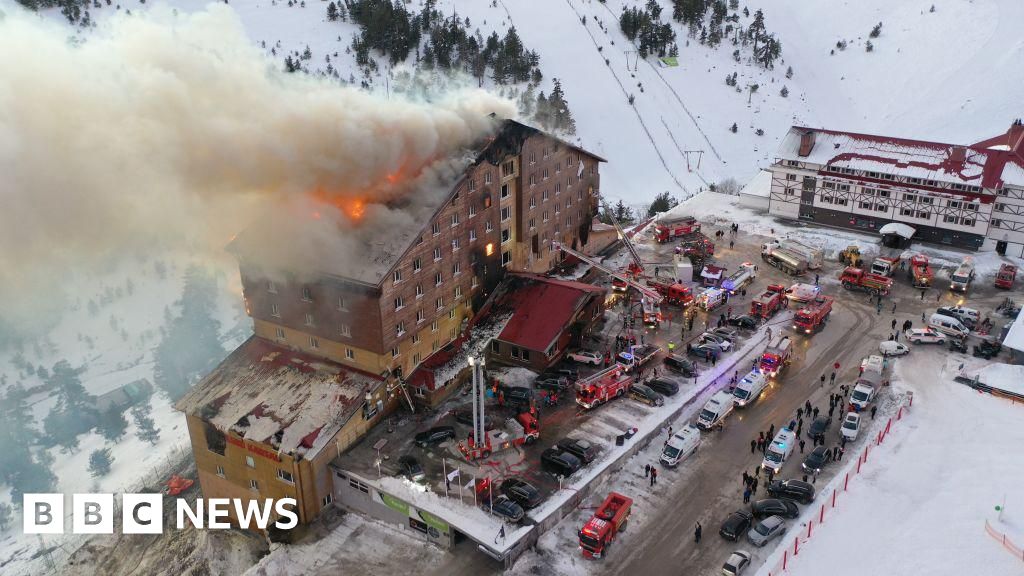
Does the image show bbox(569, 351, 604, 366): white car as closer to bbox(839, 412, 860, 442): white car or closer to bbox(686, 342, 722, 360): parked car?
bbox(686, 342, 722, 360): parked car

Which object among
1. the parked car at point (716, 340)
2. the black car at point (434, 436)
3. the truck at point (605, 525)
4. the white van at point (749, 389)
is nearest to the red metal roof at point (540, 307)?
the parked car at point (716, 340)

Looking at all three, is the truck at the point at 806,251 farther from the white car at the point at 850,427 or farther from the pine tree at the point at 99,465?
the pine tree at the point at 99,465

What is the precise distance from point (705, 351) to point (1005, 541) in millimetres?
21278

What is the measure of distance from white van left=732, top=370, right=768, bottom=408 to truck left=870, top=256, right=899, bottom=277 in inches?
853

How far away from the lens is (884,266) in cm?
6662

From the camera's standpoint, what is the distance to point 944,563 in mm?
35875

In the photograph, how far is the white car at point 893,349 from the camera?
2151 inches

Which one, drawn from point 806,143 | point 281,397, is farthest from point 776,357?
point 806,143

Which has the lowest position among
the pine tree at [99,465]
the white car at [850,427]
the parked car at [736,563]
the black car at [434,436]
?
the pine tree at [99,465]

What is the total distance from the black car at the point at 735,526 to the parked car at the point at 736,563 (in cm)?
124

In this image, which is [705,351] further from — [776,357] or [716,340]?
[776,357]

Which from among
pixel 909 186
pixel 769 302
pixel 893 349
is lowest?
pixel 893 349

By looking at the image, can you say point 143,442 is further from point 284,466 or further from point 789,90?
point 789,90

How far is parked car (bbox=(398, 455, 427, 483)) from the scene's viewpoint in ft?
139
